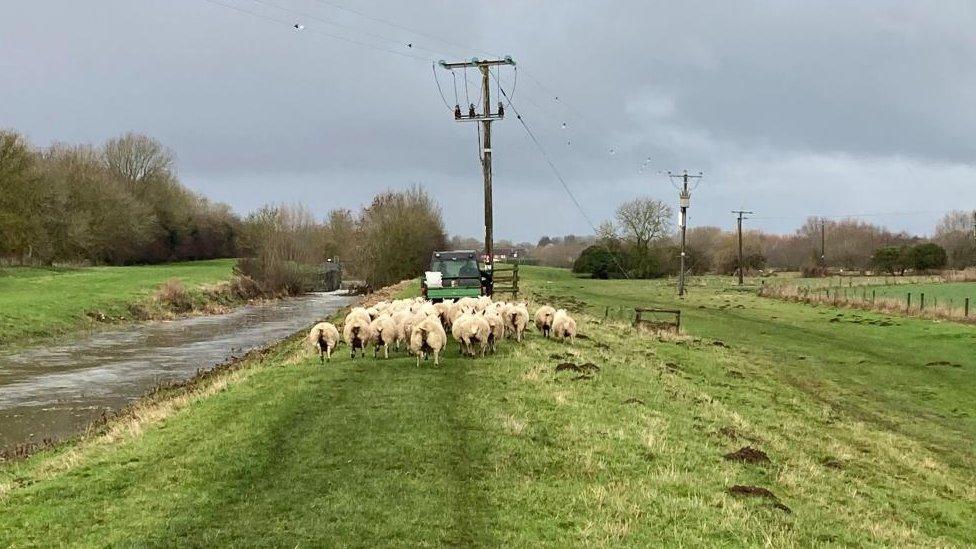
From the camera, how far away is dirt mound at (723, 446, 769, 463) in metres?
12.4

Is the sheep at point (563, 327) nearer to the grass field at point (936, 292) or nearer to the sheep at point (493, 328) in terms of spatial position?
the sheep at point (493, 328)

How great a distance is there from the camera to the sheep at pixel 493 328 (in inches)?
799

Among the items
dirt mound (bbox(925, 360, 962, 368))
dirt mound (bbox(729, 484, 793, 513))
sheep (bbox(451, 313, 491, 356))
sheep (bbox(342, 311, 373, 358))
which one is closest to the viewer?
dirt mound (bbox(729, 484, 793, 513))

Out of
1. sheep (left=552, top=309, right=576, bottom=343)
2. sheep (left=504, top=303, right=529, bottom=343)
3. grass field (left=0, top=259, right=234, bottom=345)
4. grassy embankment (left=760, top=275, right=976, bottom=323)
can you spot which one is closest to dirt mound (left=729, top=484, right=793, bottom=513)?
sheep (left=504, top=303, right=529, bottom=343)

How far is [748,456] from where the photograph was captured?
41.1 feet

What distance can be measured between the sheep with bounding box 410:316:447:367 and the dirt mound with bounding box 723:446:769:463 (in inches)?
295

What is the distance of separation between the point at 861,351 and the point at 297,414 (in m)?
28.3

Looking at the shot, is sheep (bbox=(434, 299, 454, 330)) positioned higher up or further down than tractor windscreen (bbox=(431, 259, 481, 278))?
further down

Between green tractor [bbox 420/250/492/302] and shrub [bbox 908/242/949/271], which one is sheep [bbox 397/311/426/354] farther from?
shrub [bbox 908/242/949/271]

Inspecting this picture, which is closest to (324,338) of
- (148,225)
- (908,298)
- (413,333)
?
(413,333)

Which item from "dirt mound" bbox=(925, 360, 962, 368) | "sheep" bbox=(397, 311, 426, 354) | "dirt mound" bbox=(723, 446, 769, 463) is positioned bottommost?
"dirt mound" bbox=(925, 360, 962, 368)

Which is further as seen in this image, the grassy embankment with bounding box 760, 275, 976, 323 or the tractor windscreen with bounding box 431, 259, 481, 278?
the grassy embankment with bounding box 760, 275, 976, 323

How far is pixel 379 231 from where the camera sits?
3145 inches

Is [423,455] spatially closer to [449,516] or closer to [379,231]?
[449,516]
